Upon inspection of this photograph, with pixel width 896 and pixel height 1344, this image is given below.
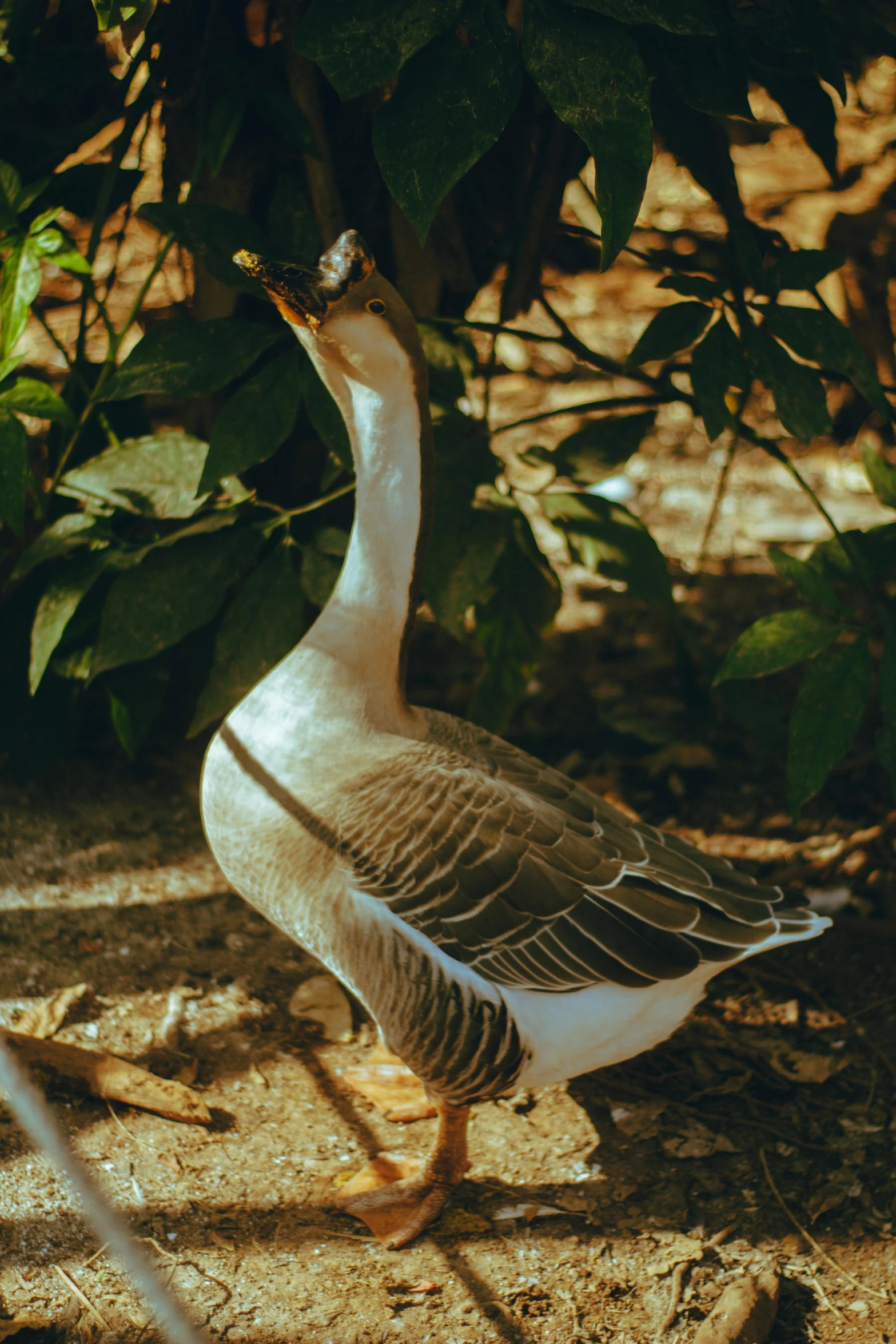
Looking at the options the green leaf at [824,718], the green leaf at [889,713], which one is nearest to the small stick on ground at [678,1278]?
the green leaf at [824,718]

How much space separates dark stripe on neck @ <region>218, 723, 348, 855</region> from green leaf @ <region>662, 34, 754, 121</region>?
5.39 feet

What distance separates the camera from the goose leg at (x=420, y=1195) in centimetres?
219

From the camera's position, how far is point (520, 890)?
2199mm

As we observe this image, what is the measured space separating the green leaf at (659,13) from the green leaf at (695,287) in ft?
2.01

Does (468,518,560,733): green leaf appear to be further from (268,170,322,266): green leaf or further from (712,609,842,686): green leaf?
(268,170,322,266): green leaf

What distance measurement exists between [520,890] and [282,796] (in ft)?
1.76

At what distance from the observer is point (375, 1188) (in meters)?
2.29

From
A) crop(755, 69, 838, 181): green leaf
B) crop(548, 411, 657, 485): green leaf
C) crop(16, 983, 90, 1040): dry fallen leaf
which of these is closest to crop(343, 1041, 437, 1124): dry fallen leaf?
crop(16, 983, 90, 1040): dry fallen leaf

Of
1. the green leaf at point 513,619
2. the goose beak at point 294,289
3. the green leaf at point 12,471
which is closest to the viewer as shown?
the goose beak at point 294,289

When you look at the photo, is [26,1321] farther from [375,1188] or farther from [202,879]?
[202,879]

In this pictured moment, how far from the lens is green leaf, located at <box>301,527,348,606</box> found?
2611 mm

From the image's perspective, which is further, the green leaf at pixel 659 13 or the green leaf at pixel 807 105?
the green leaf at pixel 807 105

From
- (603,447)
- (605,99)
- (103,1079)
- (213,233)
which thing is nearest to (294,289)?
(213,233)

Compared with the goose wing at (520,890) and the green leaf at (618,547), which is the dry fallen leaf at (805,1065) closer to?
the goose wing at (520,890)
